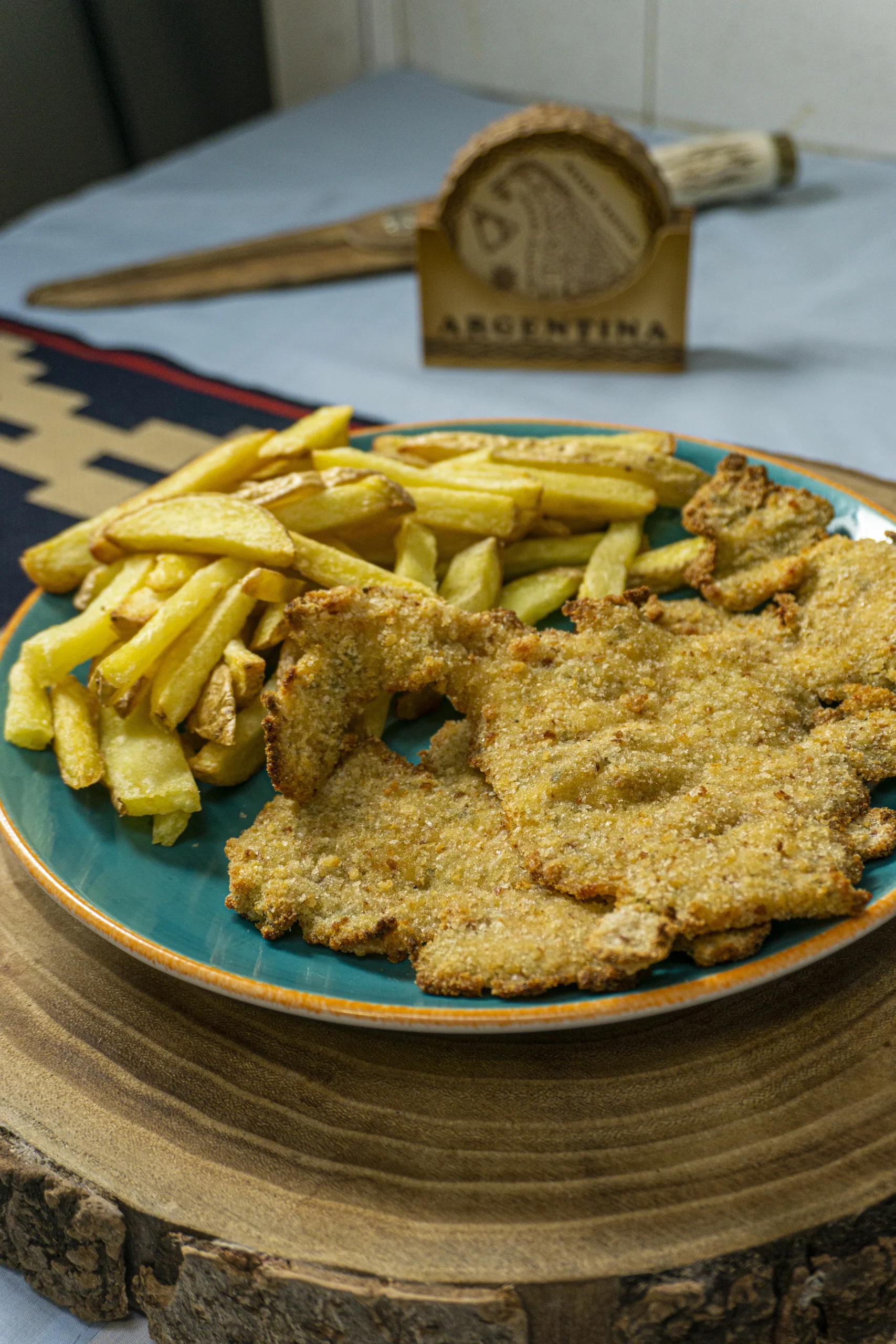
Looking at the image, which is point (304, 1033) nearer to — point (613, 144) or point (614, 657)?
point (614, 657)

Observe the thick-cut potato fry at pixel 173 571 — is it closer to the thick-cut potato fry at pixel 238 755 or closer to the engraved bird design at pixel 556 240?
the thick-cut potato fry at pixel 238 755

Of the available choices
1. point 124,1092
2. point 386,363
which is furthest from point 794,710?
point 386,363

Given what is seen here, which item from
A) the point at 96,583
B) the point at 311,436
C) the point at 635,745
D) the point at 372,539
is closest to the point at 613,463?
the point at 372,539

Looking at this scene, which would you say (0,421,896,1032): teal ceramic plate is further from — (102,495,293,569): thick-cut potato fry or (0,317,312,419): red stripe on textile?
(0,317,312,419): red stripe on textile

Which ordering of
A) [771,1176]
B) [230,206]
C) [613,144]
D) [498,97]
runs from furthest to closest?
1. [498,97]
2. [230,206]
3. [613,144]
4. [771,1176]

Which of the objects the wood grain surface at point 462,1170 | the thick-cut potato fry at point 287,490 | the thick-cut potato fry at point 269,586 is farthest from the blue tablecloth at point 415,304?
the wood grain surface at point 462,1170

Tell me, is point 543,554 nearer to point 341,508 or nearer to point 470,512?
point 470,512

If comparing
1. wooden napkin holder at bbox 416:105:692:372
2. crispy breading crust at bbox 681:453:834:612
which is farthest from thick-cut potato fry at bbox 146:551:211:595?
wooden napkin holder at bbox 416:105:692:372
